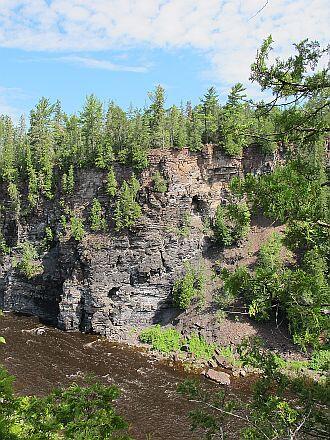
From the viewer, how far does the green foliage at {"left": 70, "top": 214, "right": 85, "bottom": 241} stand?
154 feet

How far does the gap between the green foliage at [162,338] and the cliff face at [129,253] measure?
1731 mm

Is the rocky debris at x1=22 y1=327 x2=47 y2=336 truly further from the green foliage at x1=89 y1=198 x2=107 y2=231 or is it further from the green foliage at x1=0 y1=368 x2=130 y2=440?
the green foliage at x1=0 y1=368 x2=130 y2=440

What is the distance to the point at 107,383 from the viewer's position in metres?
32.2

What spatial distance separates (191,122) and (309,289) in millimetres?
43856

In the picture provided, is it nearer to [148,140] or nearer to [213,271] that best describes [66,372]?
[213,271]

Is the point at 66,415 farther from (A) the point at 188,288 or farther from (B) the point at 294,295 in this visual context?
(A) the point at 188,288

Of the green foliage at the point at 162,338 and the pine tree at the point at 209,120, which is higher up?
the pine tree at the point at 209,120

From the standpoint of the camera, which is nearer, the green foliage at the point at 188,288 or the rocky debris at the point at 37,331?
the rocky debris at the point at 37,331

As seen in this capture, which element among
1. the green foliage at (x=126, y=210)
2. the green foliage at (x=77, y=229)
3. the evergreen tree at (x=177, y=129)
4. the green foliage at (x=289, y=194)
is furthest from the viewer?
the evergreen tree at (x=177, y=129)

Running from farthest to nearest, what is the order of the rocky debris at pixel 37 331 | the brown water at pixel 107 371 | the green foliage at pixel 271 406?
1. the rocky debris at pixel 37 331
2. the brown water at pixel 107 371
3. the green foliage at pixel 271 406

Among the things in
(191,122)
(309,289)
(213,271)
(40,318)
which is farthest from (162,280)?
(309,289)

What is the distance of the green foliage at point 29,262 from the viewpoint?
4953cm

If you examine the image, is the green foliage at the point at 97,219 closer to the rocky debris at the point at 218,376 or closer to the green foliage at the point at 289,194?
the rocky debris at the point at 218,376

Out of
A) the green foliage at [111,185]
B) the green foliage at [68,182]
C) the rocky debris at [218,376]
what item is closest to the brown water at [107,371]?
the rocky debris at [218,376]
